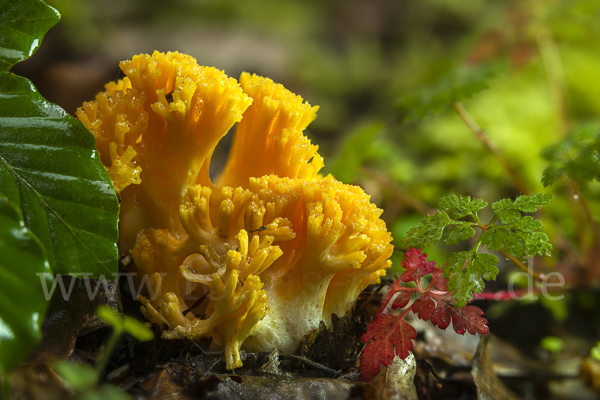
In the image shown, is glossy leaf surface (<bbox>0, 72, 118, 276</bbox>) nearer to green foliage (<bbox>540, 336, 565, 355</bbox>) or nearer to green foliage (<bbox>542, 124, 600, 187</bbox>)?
green foliage (<bbox>542, 124, 600, 187</bbox>)

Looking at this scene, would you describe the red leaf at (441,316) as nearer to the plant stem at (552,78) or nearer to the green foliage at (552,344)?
the green foliage at (552,344)

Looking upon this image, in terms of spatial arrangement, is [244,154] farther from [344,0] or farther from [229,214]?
[344,0]

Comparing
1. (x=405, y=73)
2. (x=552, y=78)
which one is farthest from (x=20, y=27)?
(x=405, y=73)

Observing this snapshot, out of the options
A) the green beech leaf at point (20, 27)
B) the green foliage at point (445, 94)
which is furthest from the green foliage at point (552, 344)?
the green beech leaf at point (20, 27)

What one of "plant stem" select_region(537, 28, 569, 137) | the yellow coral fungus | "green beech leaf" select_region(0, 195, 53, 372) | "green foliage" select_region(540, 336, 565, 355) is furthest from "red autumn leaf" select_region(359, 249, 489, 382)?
"plant stem" select_region(537, 28, 569, 137)

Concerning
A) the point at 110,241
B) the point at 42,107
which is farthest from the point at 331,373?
the point at 42,107

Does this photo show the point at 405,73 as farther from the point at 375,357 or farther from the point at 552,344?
the point at 375,357
